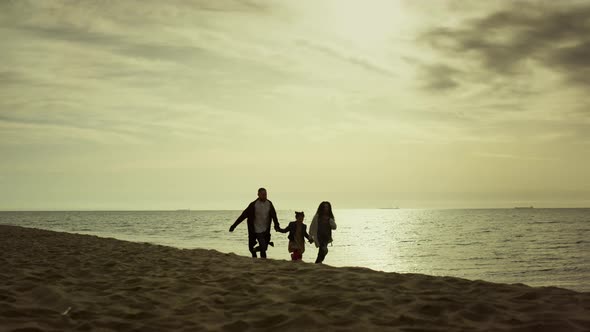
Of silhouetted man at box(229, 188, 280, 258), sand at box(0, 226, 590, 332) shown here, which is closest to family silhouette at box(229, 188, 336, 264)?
silhouetted man at box(229, 188, 280, 258)

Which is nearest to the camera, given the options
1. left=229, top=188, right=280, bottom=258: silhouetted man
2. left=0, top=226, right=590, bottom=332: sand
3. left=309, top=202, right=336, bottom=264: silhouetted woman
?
left=0, top=226, right=590, bottom=332: sand

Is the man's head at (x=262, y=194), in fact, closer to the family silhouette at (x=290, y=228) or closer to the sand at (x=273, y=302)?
the family silhouette at (x=290, y=228)

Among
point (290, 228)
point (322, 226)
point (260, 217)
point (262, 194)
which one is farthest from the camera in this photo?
point (290, 228)

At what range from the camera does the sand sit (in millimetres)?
5609

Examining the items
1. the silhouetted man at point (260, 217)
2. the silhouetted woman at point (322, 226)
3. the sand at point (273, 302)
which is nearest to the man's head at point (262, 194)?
the silhouetted man at point (260, 217)

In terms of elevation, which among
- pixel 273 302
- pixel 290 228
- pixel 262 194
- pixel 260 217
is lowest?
pixel 273 302

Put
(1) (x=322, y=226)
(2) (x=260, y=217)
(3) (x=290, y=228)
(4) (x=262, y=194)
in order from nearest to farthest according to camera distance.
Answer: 1. (1) (x=322, y=226)
2. (4) (x=262, y=194)
3. (2) (x=260, y=217)
4. (3) (x=290, y=228)

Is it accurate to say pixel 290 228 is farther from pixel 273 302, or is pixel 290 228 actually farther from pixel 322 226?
pixel 273 302

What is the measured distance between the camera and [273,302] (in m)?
6.77

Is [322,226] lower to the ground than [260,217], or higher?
lower

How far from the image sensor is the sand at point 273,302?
18.4 ft

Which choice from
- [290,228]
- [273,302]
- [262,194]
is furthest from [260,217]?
[273,302]

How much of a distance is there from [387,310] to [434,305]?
68 centimetres

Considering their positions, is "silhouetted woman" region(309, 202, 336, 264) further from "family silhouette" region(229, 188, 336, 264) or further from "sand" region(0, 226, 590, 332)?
"sand" region(0, 226, 590, 332)
